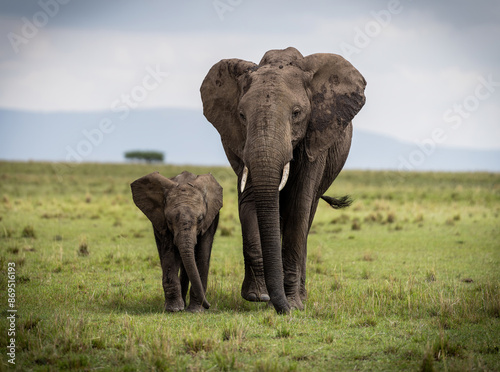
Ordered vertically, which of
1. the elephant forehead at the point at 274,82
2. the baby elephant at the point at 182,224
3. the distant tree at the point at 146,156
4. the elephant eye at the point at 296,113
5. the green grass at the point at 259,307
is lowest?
the green grass at the point at 259,307

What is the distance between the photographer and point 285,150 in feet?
27.1

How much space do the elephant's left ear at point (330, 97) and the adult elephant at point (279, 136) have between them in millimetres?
14

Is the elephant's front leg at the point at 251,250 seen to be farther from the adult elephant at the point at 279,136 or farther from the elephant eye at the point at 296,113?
the elephant eye at the point at 296,113

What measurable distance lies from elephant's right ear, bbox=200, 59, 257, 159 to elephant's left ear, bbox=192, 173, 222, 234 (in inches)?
26.7

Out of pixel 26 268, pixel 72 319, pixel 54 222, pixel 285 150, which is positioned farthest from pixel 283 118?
pixel 54 222

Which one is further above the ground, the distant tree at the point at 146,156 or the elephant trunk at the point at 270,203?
the distant tree at the point at 146,156

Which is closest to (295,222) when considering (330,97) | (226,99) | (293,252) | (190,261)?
(293,252)

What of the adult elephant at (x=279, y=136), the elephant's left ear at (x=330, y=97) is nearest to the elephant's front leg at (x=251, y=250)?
the adult elephant at (x=279, y=136)

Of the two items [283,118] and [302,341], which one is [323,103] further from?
[302,341]

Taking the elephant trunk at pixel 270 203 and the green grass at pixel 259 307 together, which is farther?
the elephant trunk at pixel 270 203

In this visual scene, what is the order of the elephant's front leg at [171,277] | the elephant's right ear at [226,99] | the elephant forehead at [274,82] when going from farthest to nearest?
the elephant's front leg at [171,277] < the elephant's right ear at [226,99] < the elephant forehead at [274,82]

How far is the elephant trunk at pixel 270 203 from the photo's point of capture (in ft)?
26.7

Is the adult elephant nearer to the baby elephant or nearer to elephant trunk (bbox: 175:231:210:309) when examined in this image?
the baby elephant

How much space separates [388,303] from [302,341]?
9.66 ft
